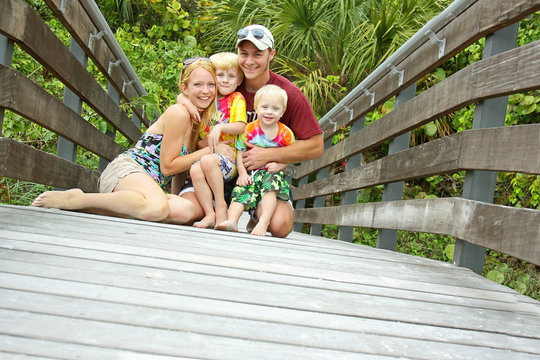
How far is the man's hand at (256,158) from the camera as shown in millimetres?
3262

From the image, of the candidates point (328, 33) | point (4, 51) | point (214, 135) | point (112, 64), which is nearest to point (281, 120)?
point (214, 135)

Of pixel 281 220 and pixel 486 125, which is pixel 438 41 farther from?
pixel 281 220

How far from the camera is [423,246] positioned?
280 inches

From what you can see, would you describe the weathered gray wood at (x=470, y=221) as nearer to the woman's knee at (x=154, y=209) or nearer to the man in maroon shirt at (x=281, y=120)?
the man in maroon shirt at (x=281, y=120)

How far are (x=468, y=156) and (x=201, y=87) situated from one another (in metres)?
1.44

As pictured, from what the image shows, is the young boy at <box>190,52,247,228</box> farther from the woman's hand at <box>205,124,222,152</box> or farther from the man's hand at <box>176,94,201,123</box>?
the man's hand at <box>176,94,201,123</box>

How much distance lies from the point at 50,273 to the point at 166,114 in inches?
68.3

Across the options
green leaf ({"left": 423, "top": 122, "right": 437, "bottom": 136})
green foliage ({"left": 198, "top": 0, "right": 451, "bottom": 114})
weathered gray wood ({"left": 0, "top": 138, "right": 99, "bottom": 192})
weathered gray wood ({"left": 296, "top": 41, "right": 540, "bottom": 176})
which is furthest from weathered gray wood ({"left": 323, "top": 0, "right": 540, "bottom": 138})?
green foliage ({"left": 198, "top": 0, "right": 451, "bottom": 114})

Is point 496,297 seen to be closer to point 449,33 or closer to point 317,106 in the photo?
point 449,33

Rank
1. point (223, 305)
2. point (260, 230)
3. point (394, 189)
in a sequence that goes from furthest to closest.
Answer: point (394, 189) → point (260, 230) → point (223, 305)

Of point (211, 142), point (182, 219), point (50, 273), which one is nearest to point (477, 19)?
point (211, 142)

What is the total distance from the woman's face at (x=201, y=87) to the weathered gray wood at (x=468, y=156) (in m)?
1.10

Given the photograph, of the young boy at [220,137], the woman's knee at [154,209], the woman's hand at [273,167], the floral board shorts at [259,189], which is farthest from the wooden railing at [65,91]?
the woman's hand at [273,167]

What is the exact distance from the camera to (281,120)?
3.53 m
